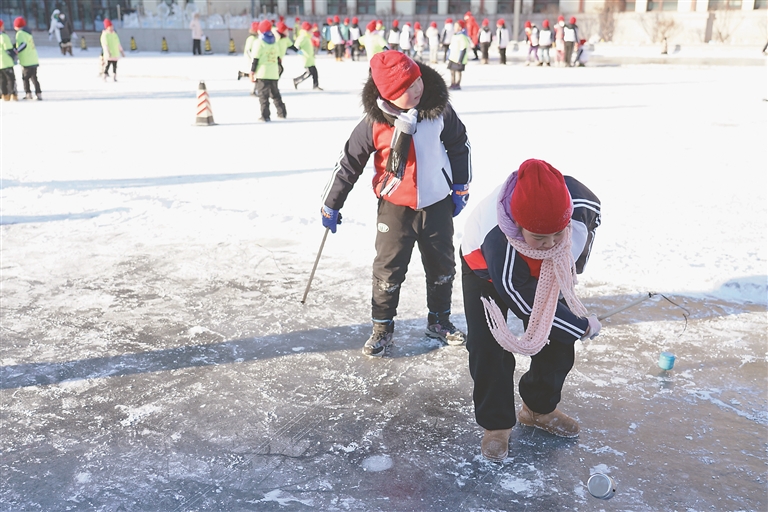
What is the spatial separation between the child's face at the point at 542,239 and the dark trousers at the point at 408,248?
54.6 inches

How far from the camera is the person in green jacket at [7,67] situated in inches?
624

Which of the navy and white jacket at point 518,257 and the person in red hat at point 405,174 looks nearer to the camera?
the navy and white jacket at point 518,257

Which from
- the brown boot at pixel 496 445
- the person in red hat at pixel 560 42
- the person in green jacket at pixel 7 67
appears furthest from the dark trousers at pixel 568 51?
the brown boot at pixel 496 445

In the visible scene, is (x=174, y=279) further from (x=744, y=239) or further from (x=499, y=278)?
(x=744, y=239)

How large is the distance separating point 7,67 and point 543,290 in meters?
17.0

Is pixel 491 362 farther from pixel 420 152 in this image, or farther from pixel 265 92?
pixel 265 92

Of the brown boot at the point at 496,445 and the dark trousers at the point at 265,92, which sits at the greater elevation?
the dark trousers at the point at 265,92

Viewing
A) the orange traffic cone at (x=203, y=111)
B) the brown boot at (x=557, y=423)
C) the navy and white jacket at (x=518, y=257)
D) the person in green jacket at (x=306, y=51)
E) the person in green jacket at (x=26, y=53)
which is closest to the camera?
the navy and white jacket at (x=518, y=257)

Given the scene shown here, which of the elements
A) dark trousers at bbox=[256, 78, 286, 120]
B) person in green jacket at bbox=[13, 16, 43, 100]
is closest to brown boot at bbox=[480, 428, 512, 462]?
dark trousers at bbox=[256, 78, 286, 120]

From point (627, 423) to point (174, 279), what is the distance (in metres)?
3.50

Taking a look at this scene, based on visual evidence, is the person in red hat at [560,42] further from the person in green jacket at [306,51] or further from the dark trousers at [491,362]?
the dark trousers at [491,362]

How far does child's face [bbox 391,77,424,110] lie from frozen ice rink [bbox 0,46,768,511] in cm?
152

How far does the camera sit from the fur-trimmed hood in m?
3.88

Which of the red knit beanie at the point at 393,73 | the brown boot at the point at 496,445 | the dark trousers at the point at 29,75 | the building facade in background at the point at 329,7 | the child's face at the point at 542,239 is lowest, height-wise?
the brown boot at the point at 496,445
